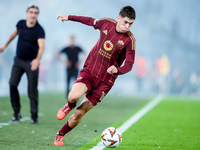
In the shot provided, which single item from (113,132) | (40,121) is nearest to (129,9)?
(113,132)

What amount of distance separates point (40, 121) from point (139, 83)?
18619 millimetres

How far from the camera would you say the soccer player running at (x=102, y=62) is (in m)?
4.85

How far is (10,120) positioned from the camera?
24.0 ft

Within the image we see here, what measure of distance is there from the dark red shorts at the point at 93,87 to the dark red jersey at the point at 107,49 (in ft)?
0.21

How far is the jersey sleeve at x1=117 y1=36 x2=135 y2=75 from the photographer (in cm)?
476

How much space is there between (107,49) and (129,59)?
394 millimetres

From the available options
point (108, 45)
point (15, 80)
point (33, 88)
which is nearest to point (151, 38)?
point (33, 88)

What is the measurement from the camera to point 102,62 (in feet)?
16.5

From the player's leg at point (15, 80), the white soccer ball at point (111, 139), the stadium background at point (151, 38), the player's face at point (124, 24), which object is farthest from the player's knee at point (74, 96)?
the stadium background at point (151, 38)

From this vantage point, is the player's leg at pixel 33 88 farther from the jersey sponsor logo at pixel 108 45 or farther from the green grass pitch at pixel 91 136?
the jersey sponsor logo at pixel 108 45

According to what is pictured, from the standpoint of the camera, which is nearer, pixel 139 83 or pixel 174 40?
pixel 139 83

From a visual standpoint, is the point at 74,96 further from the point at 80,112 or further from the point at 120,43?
the point at 120,43

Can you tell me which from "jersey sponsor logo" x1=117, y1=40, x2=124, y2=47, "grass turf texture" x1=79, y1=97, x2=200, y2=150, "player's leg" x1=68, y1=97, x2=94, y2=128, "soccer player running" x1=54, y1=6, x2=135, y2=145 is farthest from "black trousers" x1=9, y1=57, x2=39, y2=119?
"jersey sponsor logo" x1=117, y1=40, x2=124, y2=47

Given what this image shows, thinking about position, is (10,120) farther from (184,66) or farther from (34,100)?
(184,66)
